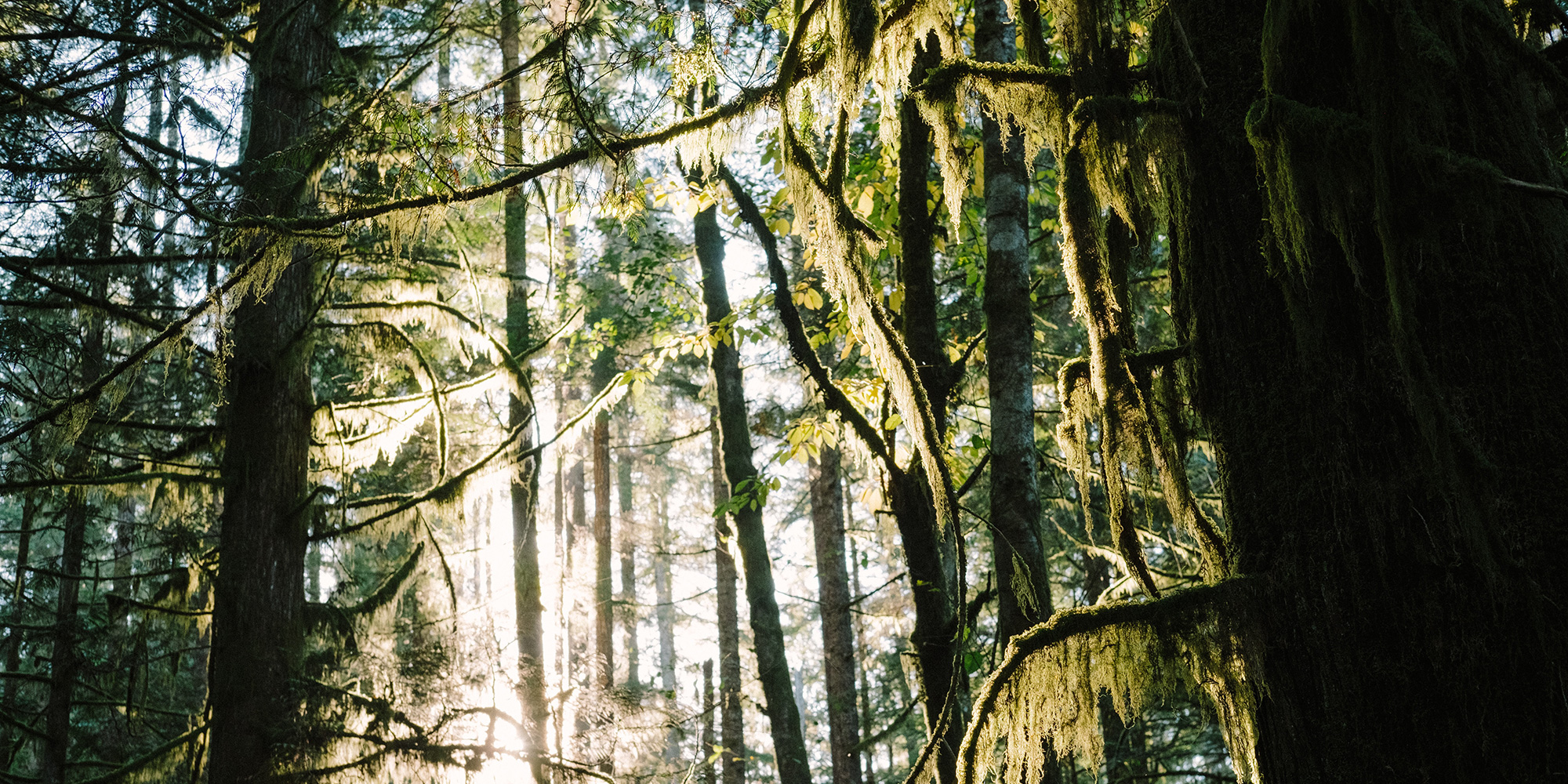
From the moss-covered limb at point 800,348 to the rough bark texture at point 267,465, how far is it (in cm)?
329

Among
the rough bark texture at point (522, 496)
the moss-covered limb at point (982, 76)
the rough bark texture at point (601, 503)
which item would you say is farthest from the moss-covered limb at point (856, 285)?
the rough bark texture at point (601, 503)

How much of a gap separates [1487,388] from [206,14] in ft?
30.2

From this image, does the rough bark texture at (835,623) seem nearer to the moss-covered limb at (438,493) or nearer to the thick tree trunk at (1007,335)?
the moss-covered limb at (438,493)

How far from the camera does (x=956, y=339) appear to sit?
7.54 meters

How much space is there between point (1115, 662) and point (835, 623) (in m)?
10.3

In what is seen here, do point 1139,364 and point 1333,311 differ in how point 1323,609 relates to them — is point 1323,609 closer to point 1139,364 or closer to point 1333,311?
point 1333,311

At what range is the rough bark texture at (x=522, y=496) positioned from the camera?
22.7 feet

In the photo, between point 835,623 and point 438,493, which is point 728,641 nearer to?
point 835,623

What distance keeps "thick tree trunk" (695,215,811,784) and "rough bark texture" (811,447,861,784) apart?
1.23 metres

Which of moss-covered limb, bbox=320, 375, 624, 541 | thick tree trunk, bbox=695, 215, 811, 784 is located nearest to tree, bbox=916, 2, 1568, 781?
moss-covered limb, bbox=320, 375, 624, 541

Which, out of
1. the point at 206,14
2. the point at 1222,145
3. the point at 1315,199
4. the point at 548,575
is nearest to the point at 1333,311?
the point at 1315,199

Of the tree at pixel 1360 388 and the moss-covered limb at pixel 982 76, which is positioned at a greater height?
the moss-covered limb at pixel 982 76

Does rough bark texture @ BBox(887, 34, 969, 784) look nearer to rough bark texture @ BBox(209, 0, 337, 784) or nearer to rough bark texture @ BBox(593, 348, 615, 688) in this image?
rough bark texture @ BBox(209, 0, 337, 784)

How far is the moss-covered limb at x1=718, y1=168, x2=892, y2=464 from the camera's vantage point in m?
3.73
